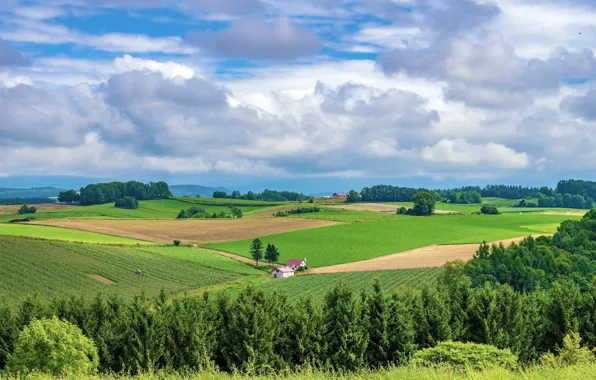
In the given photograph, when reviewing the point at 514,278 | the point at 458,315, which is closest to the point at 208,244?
the point at 514,278

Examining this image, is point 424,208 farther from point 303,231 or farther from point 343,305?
point 343,305

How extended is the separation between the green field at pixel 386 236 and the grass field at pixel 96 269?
52.2 feet

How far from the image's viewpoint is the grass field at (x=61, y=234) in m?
100

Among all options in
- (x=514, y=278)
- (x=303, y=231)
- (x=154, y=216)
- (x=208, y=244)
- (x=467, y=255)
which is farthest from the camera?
(x=154, y=216)

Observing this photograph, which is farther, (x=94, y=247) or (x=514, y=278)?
(x=94, y=247)

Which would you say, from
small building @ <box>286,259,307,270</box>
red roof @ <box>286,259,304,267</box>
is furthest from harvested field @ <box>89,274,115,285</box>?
red roof @ <box>286,259,304,267</box>

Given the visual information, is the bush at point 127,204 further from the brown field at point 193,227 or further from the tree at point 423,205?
A: the tree at point 423,205

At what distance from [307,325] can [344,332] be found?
2.36m

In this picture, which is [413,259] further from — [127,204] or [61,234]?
[127,204]

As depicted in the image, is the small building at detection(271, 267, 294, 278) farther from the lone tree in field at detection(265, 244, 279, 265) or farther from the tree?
the tree

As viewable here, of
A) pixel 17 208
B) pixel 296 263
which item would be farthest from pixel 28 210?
pixel 296 263

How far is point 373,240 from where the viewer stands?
120 m

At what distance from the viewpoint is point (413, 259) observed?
101 metres

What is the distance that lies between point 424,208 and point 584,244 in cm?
7869
